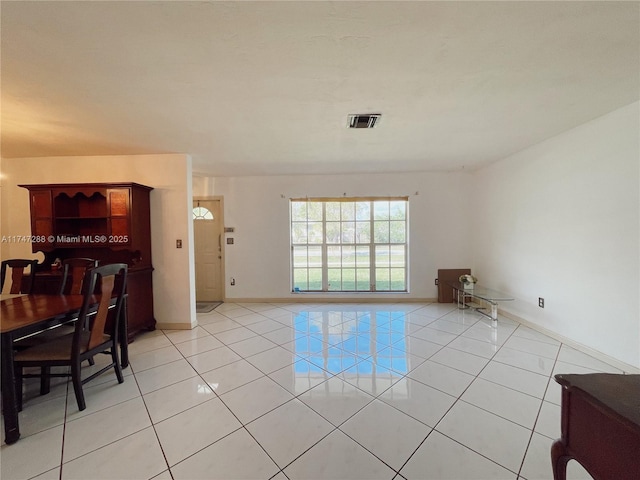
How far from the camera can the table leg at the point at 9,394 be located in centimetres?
145

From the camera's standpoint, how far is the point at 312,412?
5.56ft

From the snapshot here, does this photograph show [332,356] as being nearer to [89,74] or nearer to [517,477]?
[517,477]

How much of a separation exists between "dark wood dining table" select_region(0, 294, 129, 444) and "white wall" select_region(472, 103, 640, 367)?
4737mm

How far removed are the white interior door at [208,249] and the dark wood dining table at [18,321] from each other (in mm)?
2368

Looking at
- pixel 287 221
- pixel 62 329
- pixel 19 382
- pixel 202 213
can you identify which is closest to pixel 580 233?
pixel 287 221

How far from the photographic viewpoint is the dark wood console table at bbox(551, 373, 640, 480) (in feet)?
2.19

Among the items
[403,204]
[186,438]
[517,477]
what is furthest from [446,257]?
[186,438]

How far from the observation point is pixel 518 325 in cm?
328

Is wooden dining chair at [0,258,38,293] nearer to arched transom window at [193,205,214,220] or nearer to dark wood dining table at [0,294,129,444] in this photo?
dark wood dining table at [0,294,129,444]

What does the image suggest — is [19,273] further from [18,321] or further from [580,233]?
[580,233]

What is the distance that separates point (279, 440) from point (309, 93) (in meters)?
2.43

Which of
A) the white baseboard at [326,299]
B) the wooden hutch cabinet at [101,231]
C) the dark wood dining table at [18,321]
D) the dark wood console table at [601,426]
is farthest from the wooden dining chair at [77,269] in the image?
the dark wood console table at [601,426]

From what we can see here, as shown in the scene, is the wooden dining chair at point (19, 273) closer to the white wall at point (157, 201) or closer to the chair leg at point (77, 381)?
the white wall at point (157, 201)

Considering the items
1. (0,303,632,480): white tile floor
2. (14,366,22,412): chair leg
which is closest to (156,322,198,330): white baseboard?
(0,303,632,480): white tile floor
